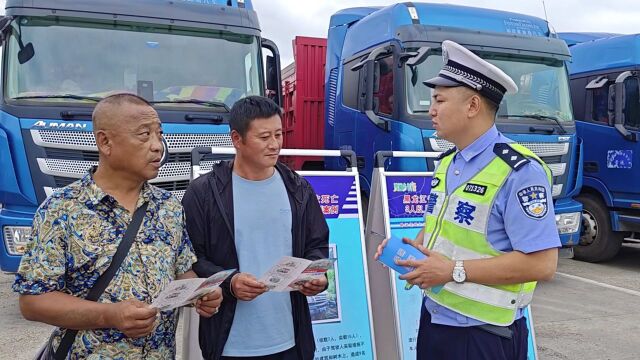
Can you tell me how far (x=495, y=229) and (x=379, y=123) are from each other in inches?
147

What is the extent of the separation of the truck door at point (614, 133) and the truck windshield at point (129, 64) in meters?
4.57

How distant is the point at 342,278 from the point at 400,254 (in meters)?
1.58

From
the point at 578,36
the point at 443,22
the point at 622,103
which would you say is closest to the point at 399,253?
the point at 443,22

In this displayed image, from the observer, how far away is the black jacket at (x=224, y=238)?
1.98 m

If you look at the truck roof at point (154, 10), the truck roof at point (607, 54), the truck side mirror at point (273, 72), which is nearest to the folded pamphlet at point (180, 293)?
the truck roof at point (154, 10)

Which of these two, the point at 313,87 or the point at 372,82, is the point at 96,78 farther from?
the point at 313,87

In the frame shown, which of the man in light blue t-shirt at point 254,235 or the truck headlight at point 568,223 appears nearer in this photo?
the man in light blue t-shirt at point 254,235

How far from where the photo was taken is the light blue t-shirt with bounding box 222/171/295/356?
6.49 ft

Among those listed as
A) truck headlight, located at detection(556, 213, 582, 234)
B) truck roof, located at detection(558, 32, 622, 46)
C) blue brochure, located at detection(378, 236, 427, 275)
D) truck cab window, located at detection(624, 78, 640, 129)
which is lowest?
truck headlight, located at detection(556, 213, 582, 234)

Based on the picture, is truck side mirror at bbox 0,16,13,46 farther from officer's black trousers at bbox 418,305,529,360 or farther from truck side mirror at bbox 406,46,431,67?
officer's black trousers at bbox 418,305,529,360

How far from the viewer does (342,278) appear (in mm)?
3320

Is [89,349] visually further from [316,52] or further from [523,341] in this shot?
[316,52]

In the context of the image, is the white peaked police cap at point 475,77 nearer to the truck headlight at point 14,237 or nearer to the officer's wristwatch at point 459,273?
the officer's wristwatch at point 459,273

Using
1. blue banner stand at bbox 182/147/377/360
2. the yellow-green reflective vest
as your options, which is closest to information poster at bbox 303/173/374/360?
blue banner stand at bbox 182/147/377/360
